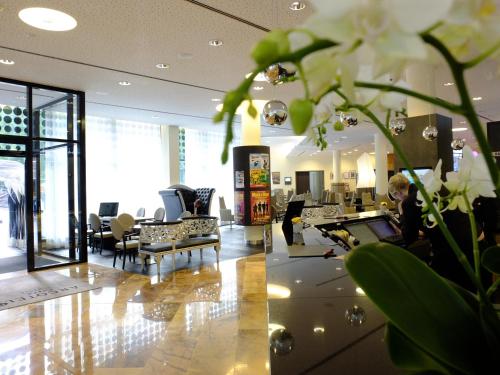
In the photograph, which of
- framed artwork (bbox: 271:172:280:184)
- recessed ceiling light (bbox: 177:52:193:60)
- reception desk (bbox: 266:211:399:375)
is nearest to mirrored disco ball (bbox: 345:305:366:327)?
reception desk (bbox: 266:211:399:375)

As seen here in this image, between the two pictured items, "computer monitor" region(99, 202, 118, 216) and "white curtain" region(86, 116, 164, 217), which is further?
"white curtain" region(86, 116, 164, 217)

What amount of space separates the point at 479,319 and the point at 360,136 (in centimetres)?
1629

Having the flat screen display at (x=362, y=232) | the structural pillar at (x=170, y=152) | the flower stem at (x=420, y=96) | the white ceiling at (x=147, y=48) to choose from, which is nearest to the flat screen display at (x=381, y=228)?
the flat screen display at (x=362, y=232)

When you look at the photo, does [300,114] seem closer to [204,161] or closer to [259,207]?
[259,207]

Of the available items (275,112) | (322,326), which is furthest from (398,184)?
(322,326)

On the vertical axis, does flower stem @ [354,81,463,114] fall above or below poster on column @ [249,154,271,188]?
below

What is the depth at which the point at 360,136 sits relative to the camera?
52.3ft

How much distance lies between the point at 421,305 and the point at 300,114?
290 millimetres

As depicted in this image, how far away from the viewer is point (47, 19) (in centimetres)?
456

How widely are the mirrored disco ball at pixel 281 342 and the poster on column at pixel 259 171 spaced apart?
836 centimetres

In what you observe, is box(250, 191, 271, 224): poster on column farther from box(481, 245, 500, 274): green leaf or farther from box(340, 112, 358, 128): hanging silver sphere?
box(481, 245, 500, 274): green leaf

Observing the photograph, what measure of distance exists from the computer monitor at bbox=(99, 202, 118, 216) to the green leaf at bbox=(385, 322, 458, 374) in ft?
36.9

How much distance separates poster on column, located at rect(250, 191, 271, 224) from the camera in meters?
9.47

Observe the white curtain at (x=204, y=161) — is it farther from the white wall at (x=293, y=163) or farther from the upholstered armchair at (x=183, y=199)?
the white wall at (x=293, y=163)
